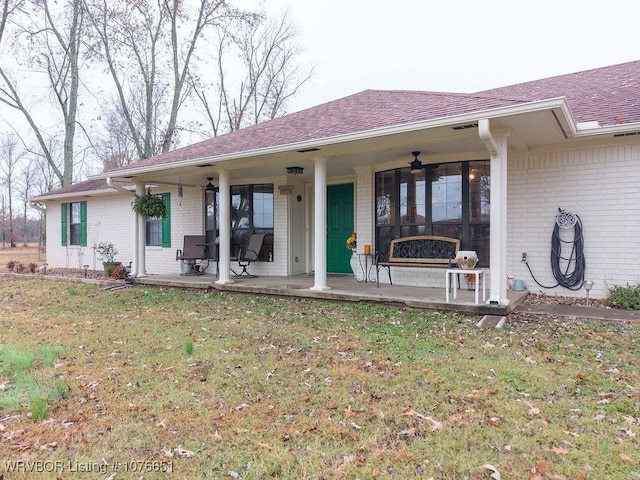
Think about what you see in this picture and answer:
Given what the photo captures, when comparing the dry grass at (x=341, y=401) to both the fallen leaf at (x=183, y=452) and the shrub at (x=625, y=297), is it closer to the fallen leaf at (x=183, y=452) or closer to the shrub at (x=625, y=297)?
the fallen leaf at (x=183, y=452)

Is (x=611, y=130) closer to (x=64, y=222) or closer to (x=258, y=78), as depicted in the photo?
(x=64, y=222)

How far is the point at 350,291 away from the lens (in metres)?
6.51

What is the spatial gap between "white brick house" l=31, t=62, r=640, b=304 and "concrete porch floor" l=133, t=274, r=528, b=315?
0.30 metres

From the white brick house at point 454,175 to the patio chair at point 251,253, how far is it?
285 mm

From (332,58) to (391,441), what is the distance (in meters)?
22.7

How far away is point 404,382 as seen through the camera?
3156mm

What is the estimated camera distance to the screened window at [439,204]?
664cm

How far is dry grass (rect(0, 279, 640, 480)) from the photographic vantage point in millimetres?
2150

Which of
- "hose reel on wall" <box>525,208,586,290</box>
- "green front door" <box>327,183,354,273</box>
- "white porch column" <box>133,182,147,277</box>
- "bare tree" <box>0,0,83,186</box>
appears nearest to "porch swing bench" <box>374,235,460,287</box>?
"hose reel on wall" <box>525,208,586,290</box>

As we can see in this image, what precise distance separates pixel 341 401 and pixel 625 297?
4.92 m

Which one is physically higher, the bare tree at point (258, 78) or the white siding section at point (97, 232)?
the bare tree at point (258, 78)

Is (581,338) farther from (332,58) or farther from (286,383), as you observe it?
(332,58)

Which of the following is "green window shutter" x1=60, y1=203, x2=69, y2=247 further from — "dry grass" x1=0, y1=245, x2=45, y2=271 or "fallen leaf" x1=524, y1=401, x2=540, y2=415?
"fallen leaf" x1=524, y1=401, x2=540, y2=415

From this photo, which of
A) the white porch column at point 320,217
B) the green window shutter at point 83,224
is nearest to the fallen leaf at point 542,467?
the white porch column at point 320,217
